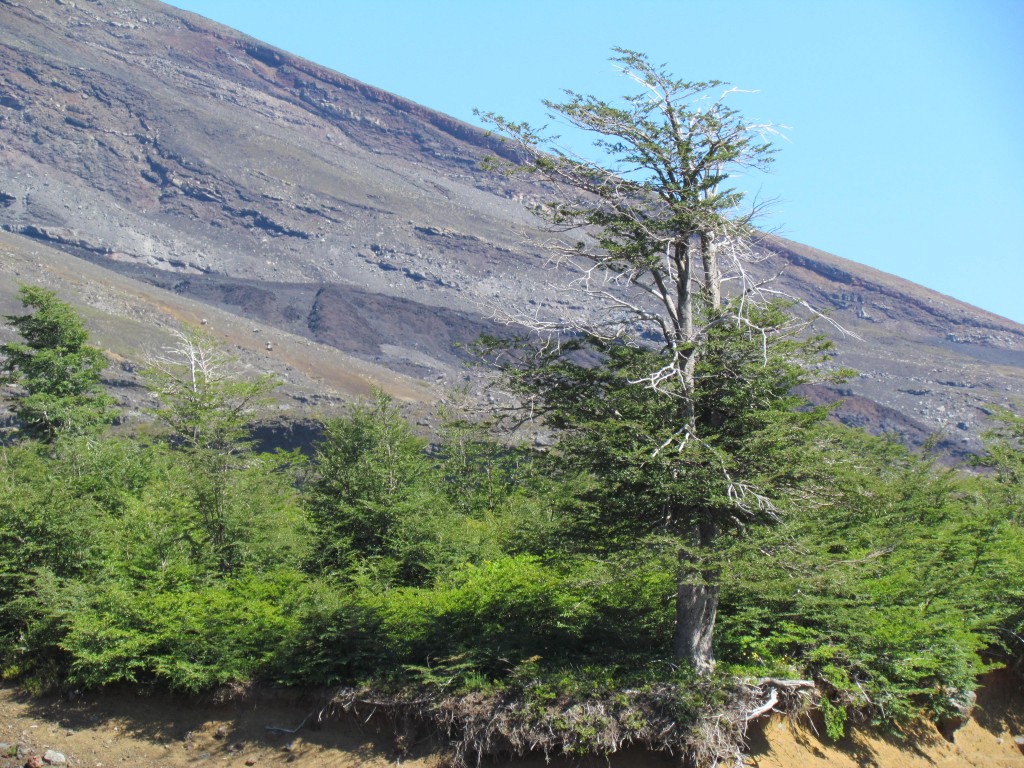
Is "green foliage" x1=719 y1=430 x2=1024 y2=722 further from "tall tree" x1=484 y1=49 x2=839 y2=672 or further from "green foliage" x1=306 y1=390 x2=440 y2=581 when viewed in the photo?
"green foliage" x1=306 y1=390 x2=440 y2=581

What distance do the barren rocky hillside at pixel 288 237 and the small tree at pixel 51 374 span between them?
60.1 metres

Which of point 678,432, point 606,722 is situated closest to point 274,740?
point 606,722

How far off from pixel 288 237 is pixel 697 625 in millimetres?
142246

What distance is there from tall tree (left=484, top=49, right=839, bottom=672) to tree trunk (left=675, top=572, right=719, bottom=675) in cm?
2

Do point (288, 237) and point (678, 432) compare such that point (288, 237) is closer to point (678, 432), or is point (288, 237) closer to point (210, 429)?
point (210, 429)

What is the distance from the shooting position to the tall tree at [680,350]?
10664 millimetres

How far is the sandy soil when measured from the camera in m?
11.2

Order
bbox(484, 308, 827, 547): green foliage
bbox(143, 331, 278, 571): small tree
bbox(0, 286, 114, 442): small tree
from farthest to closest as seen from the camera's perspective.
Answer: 1. bbox(0, 286, 114, 442): small tree
2. bbox(143, 331, 278, 571): small tree
3. bbox(484, 308, 827, 547): green foliage

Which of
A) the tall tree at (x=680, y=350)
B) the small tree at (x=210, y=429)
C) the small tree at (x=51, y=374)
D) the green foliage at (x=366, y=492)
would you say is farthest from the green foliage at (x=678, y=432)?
the small tree at (x=51, y=374)

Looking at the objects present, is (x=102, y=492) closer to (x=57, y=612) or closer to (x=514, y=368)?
(x=57, y=612)

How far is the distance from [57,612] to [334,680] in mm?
4378

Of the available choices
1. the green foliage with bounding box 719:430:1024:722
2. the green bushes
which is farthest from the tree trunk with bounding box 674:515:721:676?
the green foliage with bounding box 719:430:1024:722

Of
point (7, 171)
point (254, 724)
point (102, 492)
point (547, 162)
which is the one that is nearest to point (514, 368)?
point (547, 162)

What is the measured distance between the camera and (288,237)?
145 m
